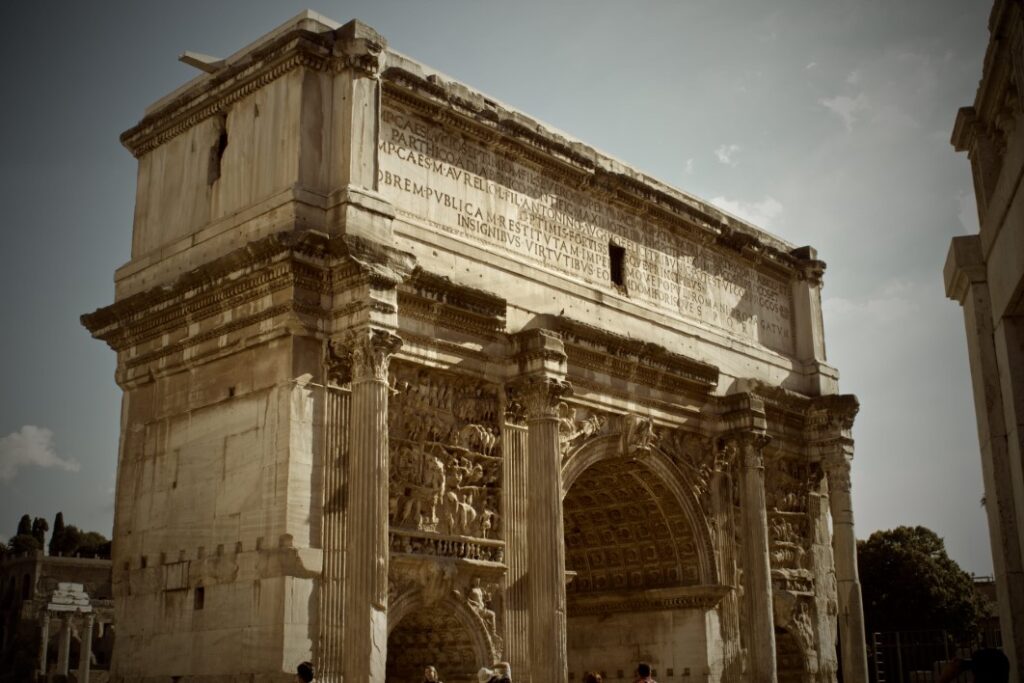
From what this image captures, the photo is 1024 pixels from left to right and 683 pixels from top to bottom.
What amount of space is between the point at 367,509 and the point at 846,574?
11.5 m

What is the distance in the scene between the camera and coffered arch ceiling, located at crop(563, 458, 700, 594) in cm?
1920

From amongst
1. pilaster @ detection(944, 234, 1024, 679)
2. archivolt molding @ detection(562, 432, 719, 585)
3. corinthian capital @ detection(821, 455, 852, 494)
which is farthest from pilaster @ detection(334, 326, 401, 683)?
corinthian capital @ detection(821, 455, 852, 494)

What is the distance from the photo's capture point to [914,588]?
42812 millimetres

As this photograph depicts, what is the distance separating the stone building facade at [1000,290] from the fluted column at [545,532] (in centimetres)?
820

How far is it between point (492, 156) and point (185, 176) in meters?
4.41

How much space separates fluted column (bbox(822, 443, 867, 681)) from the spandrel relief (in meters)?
8.70

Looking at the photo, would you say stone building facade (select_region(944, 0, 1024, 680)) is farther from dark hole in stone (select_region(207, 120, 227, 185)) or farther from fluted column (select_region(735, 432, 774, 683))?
fluted column (select_region(735, 432, 774, 683))

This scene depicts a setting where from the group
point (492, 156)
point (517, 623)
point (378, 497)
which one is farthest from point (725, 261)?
point (378, 497)

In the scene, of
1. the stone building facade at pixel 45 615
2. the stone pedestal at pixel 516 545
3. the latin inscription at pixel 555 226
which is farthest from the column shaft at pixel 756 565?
the stone building facade at pixel 45 615

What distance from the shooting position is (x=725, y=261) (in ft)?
71.7

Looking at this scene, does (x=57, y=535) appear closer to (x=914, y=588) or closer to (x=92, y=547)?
(x=92, y=547)

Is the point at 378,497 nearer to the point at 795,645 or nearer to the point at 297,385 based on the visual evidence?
the point at 297,385

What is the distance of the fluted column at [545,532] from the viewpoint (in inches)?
607

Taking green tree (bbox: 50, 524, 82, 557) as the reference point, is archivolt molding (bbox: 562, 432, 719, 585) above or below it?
below
